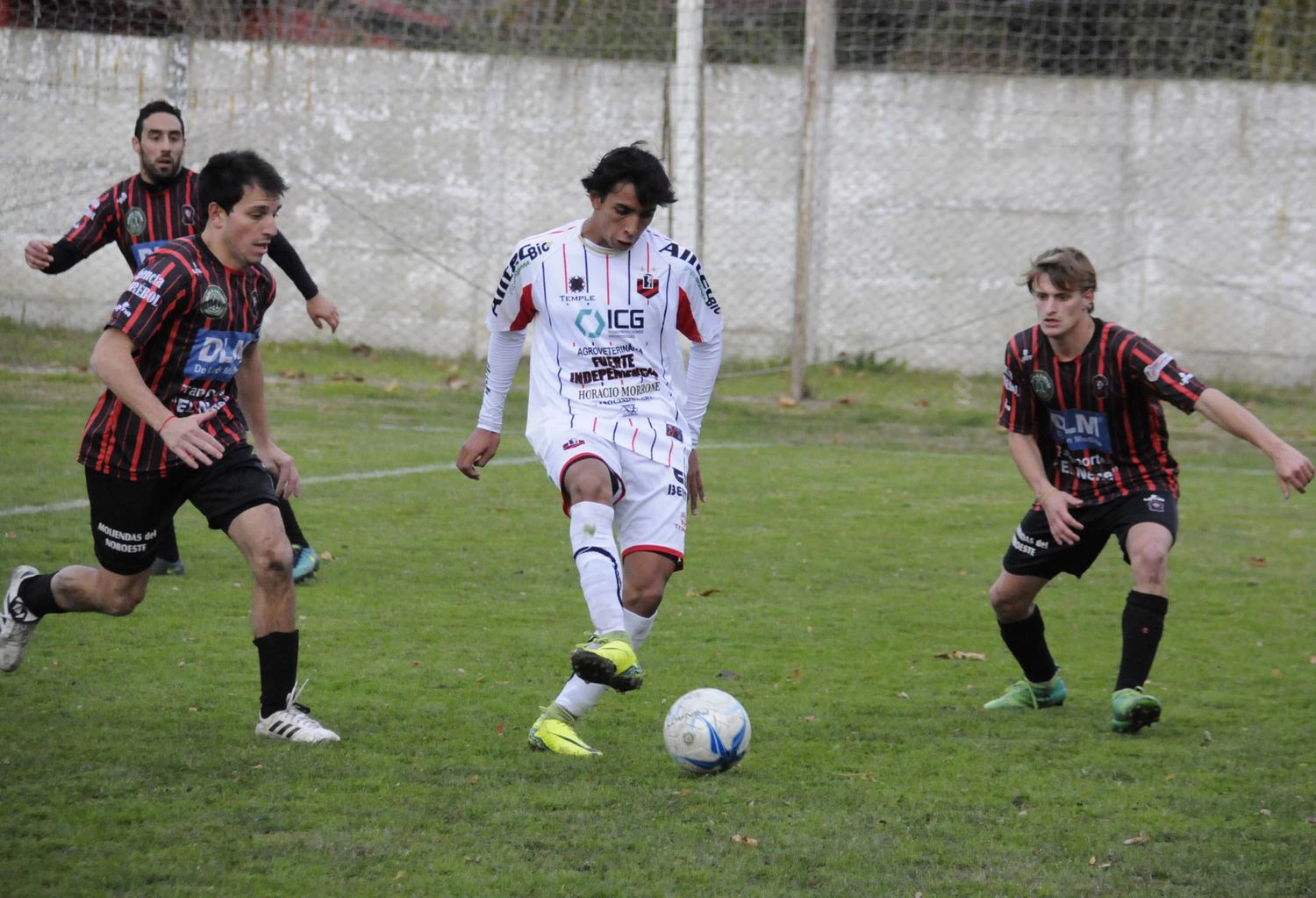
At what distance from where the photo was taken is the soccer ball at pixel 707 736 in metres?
4.57

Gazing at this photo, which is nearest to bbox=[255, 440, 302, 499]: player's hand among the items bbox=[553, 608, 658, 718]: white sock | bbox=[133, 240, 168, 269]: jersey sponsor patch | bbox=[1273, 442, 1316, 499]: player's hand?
bbox=[553, 608, 658, 718]: white sock

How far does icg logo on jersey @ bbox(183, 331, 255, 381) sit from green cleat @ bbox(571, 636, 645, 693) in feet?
5.01

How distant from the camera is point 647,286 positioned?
531cm

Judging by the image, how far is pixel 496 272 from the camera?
1662 cm

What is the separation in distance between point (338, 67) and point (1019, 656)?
12450 millimetres

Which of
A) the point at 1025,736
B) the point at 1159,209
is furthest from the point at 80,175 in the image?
the point at 1025,736

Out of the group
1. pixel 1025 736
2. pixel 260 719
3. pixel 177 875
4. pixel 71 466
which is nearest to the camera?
pixel 177 875

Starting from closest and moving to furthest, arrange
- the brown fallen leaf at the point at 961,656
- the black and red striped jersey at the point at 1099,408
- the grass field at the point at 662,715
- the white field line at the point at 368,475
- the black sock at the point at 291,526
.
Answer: the grass field at the point at 662,715 < the black and red striped jersey at the point at 1099,408 < the brown fallen leaf at the point at 961,656 < the black sock at the point at 291,526 < the white field line at the point at 368,475

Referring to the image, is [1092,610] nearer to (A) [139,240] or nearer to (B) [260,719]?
(B) [260,719]

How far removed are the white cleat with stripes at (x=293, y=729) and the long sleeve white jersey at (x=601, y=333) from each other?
1.18 metres

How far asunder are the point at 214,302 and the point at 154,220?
2.97 meters

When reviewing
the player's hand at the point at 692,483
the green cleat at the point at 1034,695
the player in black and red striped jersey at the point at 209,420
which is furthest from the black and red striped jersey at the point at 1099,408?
the player in black and red striped jersey at the point at 209,420

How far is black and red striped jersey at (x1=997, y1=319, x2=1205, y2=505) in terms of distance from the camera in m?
5.64

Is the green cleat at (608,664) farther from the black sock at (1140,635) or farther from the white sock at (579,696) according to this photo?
the black sock at (1140,635)
